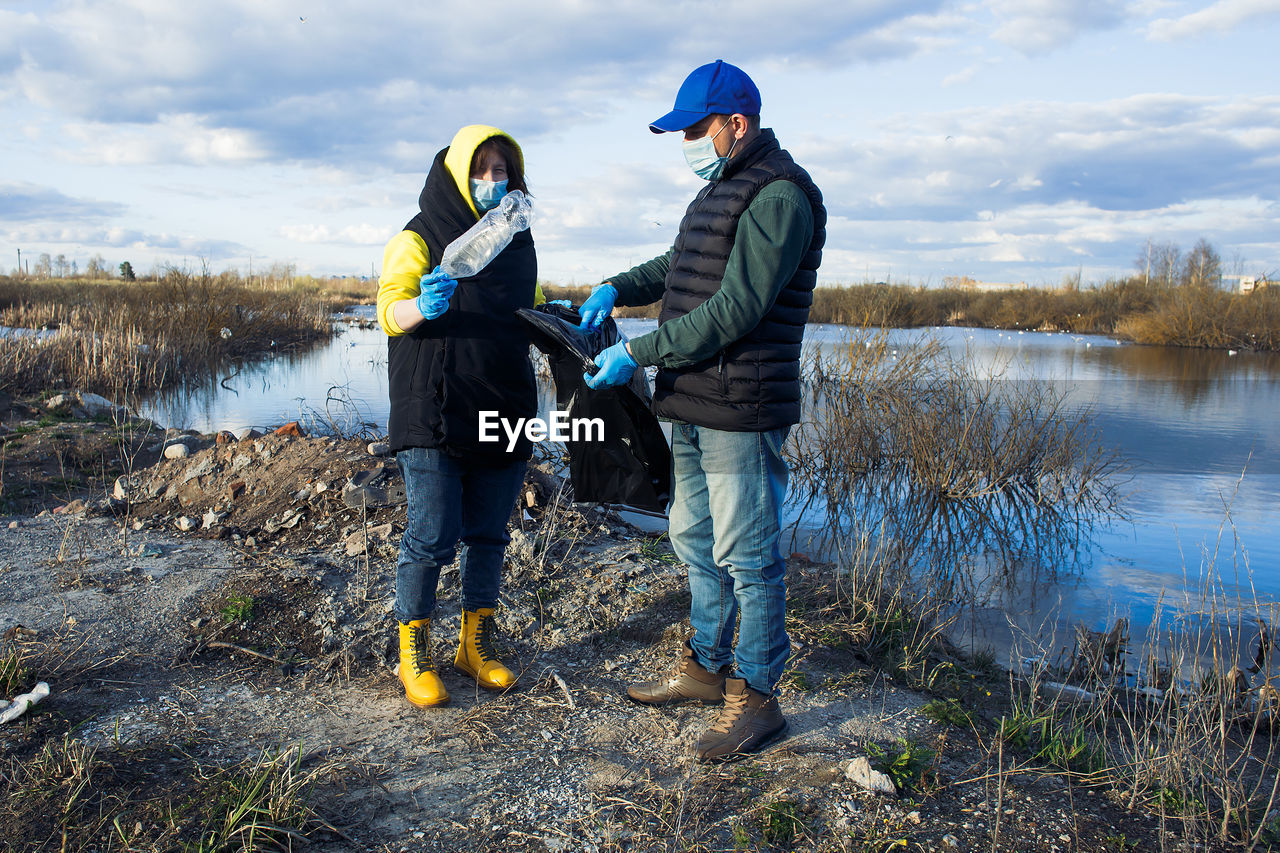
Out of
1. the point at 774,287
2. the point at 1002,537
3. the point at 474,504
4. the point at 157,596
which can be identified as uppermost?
the point at 774,287

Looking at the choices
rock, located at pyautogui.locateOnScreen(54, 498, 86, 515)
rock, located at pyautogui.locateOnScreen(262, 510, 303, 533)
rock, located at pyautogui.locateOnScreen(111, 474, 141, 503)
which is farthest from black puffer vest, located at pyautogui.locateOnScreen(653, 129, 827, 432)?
rock, located at pyautogui.locateOnScreen(54, 498, 86, 515)

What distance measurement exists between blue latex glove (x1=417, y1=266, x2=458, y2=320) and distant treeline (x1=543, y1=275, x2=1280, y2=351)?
1380cm

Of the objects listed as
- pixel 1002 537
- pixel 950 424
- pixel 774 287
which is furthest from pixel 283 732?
pixel 950 424

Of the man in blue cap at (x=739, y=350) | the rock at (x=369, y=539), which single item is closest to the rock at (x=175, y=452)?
the rock at (x=369, y=539)

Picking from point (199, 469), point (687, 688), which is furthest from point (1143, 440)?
point (199, 469)

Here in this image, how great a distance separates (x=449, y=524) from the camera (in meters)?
2.85

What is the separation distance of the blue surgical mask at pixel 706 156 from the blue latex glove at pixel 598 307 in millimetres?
588

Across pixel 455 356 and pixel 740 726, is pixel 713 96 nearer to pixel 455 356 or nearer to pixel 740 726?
pixel 455 356

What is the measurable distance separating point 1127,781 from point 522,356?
251 centimetres

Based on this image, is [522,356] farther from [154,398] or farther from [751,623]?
[154,398]

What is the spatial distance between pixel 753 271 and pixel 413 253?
1195mm

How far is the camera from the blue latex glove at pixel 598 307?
2.95m

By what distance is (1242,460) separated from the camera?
899cm

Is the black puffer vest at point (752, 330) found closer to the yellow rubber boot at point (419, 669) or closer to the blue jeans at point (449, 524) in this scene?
the blue jeans at point (449, 524)
